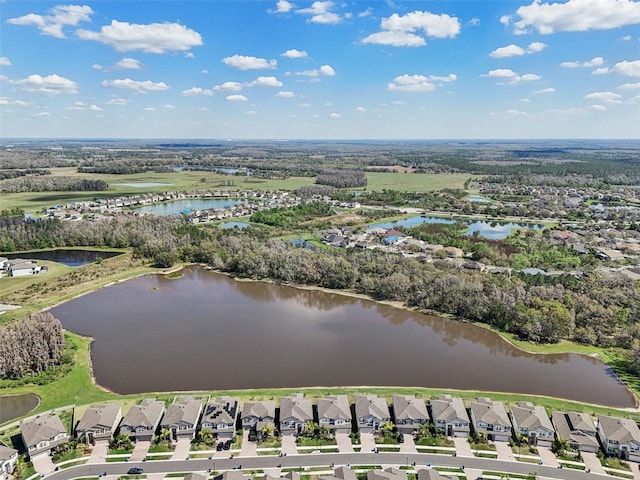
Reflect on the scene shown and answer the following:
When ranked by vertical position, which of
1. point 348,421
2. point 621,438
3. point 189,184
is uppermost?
point 189,184

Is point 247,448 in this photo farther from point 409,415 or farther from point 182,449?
point 409,415

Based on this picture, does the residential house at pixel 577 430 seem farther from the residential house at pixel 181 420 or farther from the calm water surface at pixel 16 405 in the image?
the calm water surface at pixel 16 405

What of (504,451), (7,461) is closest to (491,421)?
(504,451)

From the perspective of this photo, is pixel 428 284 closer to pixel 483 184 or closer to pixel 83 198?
pixel 83 198

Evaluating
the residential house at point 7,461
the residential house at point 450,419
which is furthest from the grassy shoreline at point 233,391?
the residential house at point 7,461

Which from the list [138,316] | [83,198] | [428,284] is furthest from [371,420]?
[83,198]
